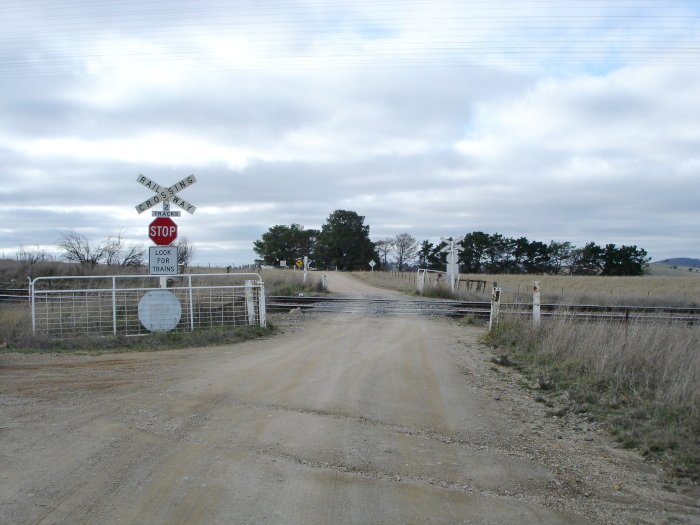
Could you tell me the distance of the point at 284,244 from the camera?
102000 millimetres

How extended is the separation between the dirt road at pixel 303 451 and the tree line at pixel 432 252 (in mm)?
70298

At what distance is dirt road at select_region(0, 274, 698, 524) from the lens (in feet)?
15.6

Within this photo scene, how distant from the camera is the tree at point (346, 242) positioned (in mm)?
93438

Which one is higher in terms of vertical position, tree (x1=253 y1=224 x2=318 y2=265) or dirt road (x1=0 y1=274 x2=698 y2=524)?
tree (x1=253 y1=224 x2=318 y2=265)

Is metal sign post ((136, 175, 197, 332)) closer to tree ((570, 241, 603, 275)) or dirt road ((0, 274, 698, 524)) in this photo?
dirt road ((0, 274, 698, 524))

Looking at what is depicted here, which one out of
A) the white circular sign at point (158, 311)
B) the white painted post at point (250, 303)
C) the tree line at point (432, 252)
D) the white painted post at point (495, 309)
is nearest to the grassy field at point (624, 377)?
the white painted post at point (495, 309)

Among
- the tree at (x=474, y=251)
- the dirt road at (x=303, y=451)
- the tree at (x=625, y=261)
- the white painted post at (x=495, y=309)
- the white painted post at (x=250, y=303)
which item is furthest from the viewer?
the tree at (x=474, y=251)

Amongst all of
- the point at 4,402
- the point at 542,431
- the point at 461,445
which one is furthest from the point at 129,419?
the point at 542,431

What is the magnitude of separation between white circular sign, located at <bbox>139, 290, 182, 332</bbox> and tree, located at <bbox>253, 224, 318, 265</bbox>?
281 ft

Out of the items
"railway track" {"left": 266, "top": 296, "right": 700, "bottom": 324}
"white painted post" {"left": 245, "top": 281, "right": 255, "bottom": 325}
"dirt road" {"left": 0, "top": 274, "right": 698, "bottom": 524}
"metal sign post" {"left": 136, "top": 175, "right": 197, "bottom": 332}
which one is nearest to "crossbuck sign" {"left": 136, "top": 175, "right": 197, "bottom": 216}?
"metal sign post" {"left": 136, "top": 175, "right": 197, "bottom": 332}

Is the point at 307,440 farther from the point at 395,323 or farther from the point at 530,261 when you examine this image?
the point at 530,261

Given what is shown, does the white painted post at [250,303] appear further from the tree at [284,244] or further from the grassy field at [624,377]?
the tree at [284,244]

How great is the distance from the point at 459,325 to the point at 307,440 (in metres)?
12.4

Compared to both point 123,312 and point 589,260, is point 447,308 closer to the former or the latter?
point 123,312
